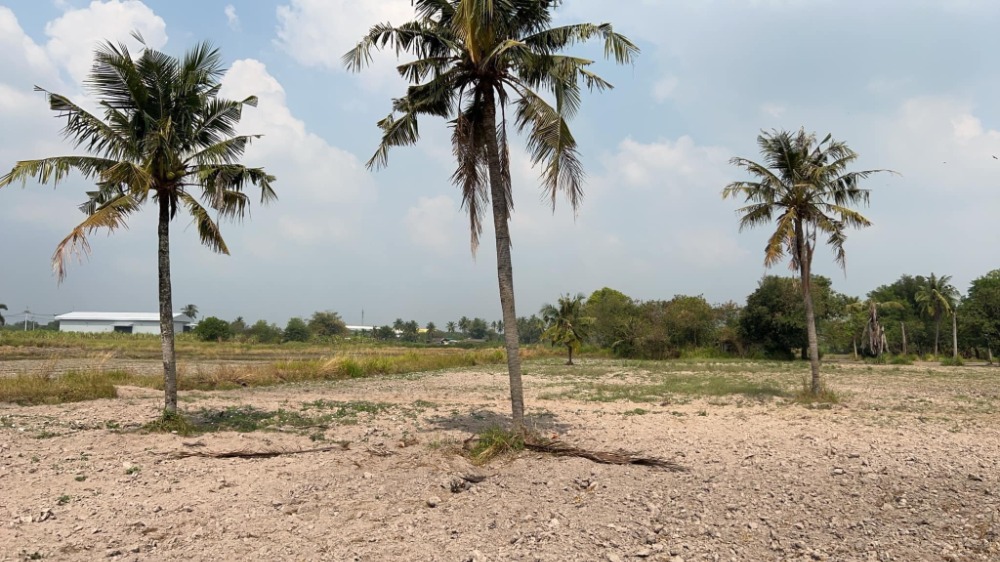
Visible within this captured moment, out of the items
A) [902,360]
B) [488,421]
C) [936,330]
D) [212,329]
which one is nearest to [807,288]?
[488,421]

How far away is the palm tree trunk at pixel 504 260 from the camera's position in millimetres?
9008

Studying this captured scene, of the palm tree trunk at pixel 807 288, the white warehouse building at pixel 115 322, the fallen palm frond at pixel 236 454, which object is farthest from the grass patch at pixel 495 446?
the white warehouse building at pixel 115 322

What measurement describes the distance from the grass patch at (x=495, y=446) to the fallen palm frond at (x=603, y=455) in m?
0.18

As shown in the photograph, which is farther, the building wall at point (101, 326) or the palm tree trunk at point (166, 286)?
the building wall at point (101, 326)

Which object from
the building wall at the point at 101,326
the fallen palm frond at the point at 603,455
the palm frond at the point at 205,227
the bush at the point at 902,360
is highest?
the palm frond at the point at 205,227

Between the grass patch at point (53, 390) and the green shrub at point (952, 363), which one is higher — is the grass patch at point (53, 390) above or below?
above

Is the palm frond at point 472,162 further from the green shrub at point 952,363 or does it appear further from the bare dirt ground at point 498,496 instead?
the green shrub at point 952,363

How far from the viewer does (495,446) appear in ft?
27.9

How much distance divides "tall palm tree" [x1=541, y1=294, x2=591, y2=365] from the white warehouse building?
307 feet

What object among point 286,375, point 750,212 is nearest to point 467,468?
point 750,212

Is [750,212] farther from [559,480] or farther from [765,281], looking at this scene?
[765,281]

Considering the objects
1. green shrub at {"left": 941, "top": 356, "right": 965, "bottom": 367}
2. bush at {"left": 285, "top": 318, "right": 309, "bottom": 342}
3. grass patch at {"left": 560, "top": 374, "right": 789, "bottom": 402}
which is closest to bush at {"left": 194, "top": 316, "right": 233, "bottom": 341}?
bush at {"left": 285, "top": 318, "right": 309, "bottom": 342}

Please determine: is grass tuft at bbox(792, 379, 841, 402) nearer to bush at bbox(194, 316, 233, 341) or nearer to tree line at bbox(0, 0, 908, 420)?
tree line at bbox(0, 0, 908, 420)

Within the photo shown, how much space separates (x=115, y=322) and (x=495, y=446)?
12970cm
